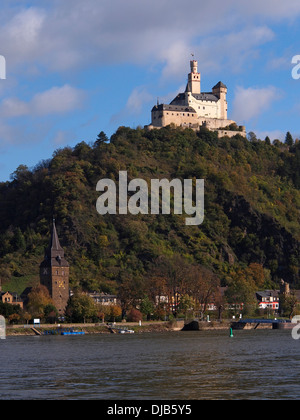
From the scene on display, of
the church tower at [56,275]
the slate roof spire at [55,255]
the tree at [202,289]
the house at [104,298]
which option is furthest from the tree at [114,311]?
the tree at [202,289]

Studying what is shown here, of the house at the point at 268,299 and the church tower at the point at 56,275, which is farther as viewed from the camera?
the house at the point at 268,299

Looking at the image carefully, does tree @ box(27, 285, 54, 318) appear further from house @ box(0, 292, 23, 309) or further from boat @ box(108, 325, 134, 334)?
boat @ box(108, 325, 134, 334)

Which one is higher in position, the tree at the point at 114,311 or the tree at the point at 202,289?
the tree at the point at 202,289

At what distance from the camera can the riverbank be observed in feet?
353

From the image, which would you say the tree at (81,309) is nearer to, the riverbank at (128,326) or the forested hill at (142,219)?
the riverbank at (128,326)

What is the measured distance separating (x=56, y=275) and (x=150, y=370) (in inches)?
3024

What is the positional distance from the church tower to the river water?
43013 mm

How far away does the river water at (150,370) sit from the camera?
45.3 m

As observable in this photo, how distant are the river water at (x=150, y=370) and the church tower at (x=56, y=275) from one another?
4301cm

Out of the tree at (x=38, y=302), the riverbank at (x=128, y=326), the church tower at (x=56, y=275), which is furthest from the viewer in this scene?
the church tower at (x=56, y=275)

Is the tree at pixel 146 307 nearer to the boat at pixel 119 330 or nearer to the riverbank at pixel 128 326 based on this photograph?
the riverbank at pixel 128 326

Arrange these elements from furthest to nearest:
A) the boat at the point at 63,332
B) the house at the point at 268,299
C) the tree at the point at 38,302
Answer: the house at the point at 268,299 → the tree at the point at 38,302 → the boat at the point at 63,332

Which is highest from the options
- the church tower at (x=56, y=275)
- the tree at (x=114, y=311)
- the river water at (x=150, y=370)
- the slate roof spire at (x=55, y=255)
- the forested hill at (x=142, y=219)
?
the forested hill at (x=142, y=219)
